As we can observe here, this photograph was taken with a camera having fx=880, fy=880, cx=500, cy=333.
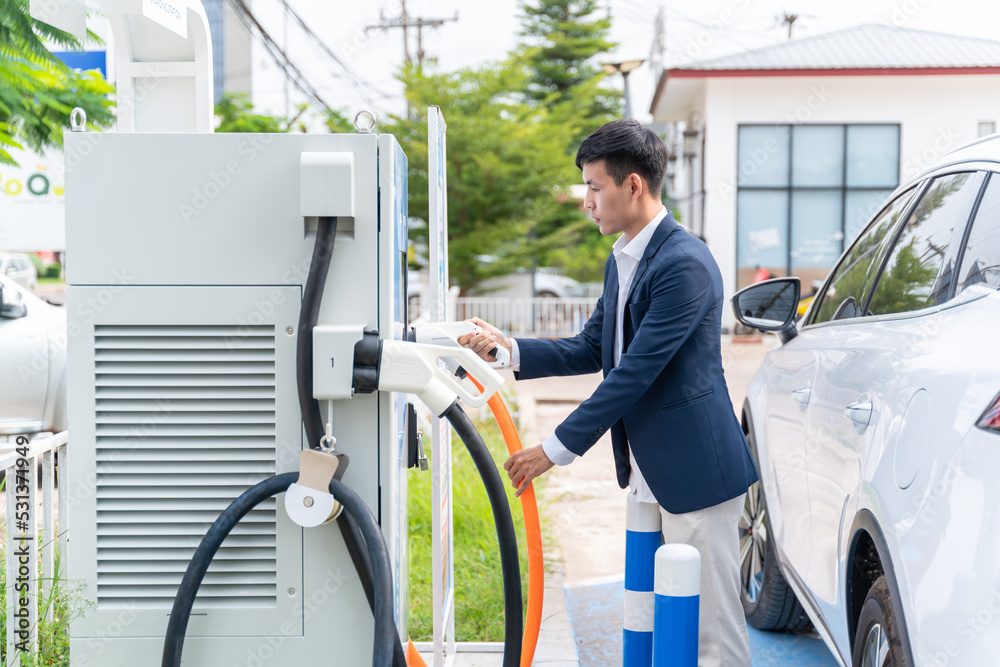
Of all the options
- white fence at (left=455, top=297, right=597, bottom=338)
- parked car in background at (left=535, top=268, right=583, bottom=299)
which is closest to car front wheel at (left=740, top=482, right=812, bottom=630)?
white fence at (left=455, top=297, right=597, bottom=338)

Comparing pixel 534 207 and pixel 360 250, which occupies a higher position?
pixel 534 207

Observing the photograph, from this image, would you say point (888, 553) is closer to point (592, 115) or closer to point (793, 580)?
point (793, 580)

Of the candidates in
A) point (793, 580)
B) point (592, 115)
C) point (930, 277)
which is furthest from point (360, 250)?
point (592, 115)

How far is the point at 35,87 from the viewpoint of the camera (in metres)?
3.93

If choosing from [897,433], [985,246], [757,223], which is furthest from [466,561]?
[757,223]

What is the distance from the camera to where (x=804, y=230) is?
19578mm

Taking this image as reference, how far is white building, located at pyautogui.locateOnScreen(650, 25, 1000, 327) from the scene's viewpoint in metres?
19.2

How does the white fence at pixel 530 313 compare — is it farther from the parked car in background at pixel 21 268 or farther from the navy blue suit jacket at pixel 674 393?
the navy blue suit jacket at pixel 674 393

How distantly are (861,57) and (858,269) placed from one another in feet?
60.5

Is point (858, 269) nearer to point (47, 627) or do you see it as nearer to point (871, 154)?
point (47, 627)

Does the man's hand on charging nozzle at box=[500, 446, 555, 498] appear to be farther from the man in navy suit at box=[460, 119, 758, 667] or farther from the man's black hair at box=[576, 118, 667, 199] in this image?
the man's black hair at box=[576, 118, 667, 199]

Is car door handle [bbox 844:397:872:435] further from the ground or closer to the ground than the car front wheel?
further from the ground

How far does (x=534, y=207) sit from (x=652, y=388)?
58.5ft

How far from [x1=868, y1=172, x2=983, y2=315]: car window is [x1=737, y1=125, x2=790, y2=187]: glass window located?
17698 millimetres
